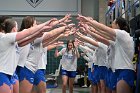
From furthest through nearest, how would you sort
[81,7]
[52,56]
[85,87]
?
[81,7] → [52,56] → [85,87]

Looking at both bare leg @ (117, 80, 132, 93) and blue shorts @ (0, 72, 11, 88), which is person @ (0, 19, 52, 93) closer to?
blue shorts @ (0, 72, 11, 88)

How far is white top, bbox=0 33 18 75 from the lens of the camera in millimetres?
4035

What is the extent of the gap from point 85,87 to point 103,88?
21.5ft

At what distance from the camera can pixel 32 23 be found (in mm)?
5367

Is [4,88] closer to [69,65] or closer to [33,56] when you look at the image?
[33,56]

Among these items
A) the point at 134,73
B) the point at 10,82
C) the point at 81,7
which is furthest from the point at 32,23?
the point at 81,7

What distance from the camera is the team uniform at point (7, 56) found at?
4035mm

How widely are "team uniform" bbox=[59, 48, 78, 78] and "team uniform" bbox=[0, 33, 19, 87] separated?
505 cm

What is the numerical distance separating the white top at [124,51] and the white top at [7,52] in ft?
5.04

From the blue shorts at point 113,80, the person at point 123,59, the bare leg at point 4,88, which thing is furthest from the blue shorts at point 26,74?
the person at point 123,59

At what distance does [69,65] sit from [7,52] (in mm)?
5253

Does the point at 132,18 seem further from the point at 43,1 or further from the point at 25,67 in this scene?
the point at 43,1

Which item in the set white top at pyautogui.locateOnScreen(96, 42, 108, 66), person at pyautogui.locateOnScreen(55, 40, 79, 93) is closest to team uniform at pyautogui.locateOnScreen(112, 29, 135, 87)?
white top at pyautogui.locateOnScreen(96, 42, 108, 66)

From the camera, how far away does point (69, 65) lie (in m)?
9.23
